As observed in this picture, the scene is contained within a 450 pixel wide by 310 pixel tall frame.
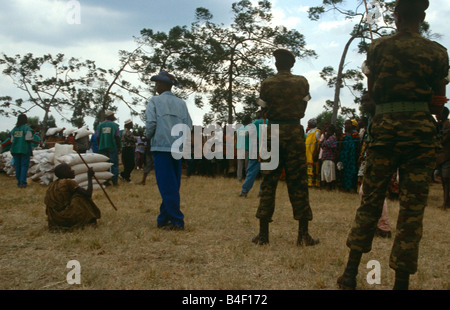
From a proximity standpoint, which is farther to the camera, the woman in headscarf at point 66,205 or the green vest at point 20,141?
the green vest at point 20,141

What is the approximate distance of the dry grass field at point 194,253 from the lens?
3.18 meters

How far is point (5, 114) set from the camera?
27797 millimetres

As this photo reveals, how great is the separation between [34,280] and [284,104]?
112 inches

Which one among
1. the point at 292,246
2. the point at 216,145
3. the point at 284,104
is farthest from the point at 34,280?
the point at 216,145

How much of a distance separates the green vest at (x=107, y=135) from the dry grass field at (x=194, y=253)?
350 centimetres

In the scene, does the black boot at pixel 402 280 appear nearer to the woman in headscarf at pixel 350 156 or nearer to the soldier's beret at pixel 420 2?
the soldier's beret at pixel 420 2

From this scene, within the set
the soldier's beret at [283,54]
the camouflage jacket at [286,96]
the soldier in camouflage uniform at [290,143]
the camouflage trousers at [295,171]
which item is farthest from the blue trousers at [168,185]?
the soldier's beret at [283,54]

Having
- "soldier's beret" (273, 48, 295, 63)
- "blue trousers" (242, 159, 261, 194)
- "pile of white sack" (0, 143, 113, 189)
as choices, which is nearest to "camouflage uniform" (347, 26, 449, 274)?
"soldier's beret" (273, 48, 295, 63)

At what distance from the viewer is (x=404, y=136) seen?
9.05 feet

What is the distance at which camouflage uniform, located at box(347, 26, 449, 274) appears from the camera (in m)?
2.72

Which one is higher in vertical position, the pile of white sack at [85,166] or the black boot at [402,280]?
the pile of white sack at [85,166]

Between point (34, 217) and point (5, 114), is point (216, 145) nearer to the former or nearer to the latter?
point (34, 217)

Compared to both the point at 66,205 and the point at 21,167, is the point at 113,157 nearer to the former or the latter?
the point at 21,167

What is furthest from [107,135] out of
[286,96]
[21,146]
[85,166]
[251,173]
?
[286,96]
